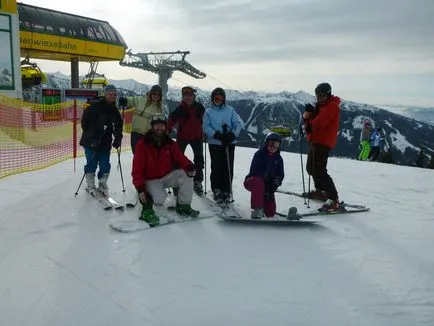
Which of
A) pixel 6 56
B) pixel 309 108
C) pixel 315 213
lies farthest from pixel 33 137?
pixel 315 213

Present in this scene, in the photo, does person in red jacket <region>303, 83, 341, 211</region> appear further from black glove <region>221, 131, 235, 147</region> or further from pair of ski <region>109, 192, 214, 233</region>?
pair of ski <region>109, 192, 214, 233</region>

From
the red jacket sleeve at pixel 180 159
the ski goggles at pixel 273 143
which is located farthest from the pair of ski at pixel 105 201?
the ski goggles at pixel 273 143

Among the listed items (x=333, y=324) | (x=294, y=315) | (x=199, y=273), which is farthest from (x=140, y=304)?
(x=333, y=324)

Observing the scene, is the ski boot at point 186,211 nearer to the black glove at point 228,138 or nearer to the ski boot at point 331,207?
the black glove at point 228,138

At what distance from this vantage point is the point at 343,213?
5.82 meters

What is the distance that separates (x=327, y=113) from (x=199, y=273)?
3.03 m

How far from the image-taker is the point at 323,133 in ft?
19.2

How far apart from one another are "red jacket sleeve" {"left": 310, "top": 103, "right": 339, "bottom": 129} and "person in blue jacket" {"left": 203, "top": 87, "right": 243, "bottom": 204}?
3.43 ft

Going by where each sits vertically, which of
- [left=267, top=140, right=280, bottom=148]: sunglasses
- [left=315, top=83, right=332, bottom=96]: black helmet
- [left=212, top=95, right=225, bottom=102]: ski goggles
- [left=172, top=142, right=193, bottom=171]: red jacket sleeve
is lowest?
[left=172, top=142, right=193, bottom=171]: red jacket sleeve

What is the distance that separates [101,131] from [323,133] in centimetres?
310

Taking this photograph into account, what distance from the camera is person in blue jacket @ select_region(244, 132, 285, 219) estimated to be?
17.1ft

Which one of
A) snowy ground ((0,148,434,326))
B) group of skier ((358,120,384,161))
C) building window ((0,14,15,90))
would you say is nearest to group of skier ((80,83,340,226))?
snowy ground ((0,148,434,326))

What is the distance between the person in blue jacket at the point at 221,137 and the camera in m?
5.81

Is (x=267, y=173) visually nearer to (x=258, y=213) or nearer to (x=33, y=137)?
(x=258, y=213)
